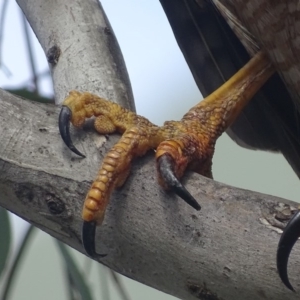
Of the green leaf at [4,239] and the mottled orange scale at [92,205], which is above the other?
the mottled orange scale at [92,205]

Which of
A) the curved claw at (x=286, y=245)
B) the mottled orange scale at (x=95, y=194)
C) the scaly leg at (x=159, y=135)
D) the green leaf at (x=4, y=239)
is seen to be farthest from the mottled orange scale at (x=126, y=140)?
the green leaf at (x=4, y=239)

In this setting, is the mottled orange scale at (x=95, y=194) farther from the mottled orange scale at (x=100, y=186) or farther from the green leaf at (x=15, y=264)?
the green leaf at (x=15, y=264)

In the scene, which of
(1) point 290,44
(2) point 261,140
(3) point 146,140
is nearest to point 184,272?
(3) point 146,140

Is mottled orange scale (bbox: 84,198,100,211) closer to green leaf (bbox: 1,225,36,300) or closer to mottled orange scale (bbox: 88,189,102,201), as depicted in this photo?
mottled orange scale (bbox: 88,189,102,201)

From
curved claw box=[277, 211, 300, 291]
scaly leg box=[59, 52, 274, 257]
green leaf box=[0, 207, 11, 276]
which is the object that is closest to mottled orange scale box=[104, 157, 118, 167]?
scaly leg box=[59, 52, 274, 257]

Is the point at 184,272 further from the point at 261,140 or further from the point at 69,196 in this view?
the point at 261,140

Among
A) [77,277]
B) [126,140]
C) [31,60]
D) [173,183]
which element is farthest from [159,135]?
[31,60]
